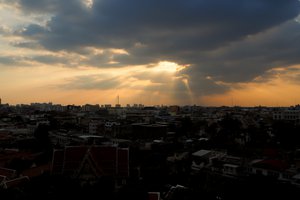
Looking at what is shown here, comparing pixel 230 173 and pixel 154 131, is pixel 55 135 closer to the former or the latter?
pixel 154 131

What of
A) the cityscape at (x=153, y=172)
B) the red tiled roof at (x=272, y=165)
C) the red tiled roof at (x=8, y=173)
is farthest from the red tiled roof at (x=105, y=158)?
the red tiled roof at (x=272, y=165)

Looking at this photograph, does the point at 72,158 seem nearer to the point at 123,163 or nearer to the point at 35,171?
the point at 123,163

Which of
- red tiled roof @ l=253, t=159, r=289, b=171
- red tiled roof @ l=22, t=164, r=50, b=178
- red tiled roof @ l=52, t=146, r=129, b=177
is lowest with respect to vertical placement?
red tiled roof @ l=22, t=164, r=50, b=178

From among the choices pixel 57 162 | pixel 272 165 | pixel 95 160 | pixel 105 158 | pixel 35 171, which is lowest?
pixel 35 171

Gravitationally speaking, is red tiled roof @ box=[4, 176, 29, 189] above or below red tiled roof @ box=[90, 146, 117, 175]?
below

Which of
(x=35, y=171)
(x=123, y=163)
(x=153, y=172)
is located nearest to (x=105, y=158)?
(x=123, y=163)

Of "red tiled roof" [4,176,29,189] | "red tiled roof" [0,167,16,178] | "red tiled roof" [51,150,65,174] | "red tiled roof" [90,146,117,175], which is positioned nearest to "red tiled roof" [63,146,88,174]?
"red tiled roof" [51,150,65,174]

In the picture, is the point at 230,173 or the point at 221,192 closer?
the point at 221,192

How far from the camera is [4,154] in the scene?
37.6 metres

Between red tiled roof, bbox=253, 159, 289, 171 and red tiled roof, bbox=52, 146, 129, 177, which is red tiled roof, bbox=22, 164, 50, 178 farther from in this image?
red tiled roof, bbox=253, 159, 289, 171

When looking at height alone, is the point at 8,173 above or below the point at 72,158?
below

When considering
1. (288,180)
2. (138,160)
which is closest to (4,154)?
(138,160)

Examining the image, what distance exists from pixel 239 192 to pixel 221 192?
1754 millimetres

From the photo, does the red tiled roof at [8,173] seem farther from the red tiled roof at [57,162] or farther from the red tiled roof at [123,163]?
the red tiled roof at [123,163]
